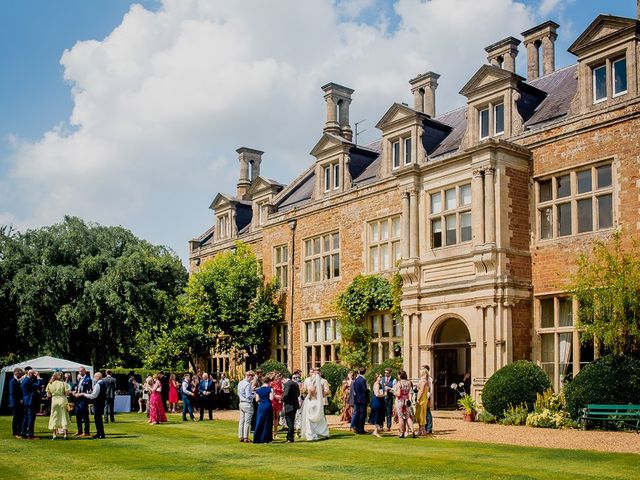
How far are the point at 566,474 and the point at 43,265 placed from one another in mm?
25858

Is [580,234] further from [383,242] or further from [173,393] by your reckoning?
[173,393]

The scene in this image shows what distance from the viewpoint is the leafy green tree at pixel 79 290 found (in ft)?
108

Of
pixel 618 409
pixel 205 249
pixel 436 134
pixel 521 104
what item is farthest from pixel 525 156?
pixel 205 249

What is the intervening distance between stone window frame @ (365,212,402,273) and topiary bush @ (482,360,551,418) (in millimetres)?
8337

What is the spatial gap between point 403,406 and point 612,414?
4.75 m

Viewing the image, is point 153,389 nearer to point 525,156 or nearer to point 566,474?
point 525,156

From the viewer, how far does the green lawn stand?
12.7 metres

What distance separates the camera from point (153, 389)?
24.9m

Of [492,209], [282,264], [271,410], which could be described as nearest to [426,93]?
[282,264]

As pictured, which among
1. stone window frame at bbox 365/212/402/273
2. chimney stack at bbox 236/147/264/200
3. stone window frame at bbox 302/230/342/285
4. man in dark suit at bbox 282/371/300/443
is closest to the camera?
man in dark suit at bbox 282/371/300/443

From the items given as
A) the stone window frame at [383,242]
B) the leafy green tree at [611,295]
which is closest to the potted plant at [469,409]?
the leafy green tree at [611,295]

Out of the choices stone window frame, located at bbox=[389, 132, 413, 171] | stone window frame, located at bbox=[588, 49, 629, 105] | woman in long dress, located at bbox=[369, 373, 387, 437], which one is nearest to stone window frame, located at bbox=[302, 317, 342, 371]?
stone window frame, located at bbox=[389, 132, 413, 171]

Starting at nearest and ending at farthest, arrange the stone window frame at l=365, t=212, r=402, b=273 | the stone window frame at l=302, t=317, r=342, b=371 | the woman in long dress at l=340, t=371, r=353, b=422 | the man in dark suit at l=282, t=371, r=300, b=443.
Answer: the man in dark suit at l=282, t=371, r=300, b=443
the woman in long dress at l=340, t=371, r=353, b=422
the stone window frame at l=365, t=212, r=402, b=273
the stone window frame at l=302, t=317, r=342, b=371

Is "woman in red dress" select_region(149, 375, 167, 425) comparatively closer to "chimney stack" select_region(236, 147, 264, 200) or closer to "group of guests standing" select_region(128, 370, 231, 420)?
"group of guests standing" select_region(128, 370, 231, 420)
